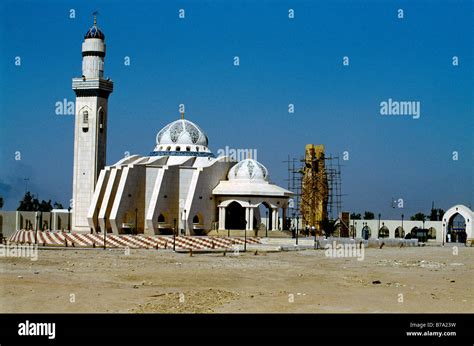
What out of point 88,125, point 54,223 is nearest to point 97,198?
point 88,125

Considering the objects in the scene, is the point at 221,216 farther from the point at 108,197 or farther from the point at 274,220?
the point at 108,197

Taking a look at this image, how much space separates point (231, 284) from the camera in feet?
68.0

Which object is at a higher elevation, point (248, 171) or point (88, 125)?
point (88, 125)

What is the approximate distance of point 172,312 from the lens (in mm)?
15703

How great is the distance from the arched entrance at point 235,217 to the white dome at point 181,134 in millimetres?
4986

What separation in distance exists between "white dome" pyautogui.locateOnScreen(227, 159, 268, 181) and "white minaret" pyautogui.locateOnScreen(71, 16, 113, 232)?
8401 millimetres

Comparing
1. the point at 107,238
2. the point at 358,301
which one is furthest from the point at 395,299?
the point at 107,238

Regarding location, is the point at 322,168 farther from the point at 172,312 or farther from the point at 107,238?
the point at 172,312

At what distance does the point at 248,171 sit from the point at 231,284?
2928cm

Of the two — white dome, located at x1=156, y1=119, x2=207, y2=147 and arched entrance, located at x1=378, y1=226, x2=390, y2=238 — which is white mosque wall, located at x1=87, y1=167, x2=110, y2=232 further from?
arched entrance, located at x1=378, y1=226, x2=390, y2=238

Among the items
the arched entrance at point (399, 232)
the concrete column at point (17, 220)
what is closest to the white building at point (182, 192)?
the concrete column at point (17, 220)

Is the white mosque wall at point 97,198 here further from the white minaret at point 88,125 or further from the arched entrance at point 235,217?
the arched entrance at point 235,217
